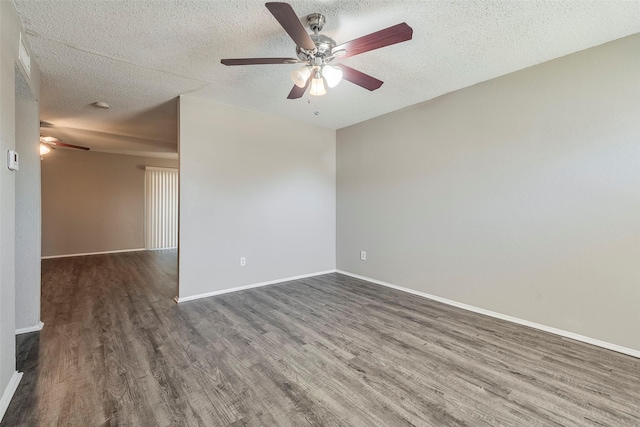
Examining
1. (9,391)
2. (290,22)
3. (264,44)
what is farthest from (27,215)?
(290,22)

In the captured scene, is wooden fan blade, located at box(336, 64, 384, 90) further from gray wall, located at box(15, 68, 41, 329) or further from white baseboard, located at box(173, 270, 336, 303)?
white baseboard, located at box(173, 270, 336, 303)

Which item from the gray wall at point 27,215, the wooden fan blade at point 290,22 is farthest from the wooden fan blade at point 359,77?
the gray wall at point 27,215

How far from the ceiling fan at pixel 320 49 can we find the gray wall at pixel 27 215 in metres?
2.02

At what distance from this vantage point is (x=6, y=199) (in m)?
1.62

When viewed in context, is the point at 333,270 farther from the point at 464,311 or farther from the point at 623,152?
the point at 623,152

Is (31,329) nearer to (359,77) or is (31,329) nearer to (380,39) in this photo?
(359,77)

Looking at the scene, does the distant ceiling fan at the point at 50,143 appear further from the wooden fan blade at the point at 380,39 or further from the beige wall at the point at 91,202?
the wooden fan blade at the point at 380,39

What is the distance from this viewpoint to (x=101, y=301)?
3400 mm

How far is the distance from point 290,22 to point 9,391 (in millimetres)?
2739

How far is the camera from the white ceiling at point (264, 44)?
6.23ft

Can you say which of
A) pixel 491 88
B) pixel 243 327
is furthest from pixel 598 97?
pixel 243 327

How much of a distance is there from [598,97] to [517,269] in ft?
5.47

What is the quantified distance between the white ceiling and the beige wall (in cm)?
337

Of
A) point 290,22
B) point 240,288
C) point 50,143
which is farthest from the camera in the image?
point 50,143
